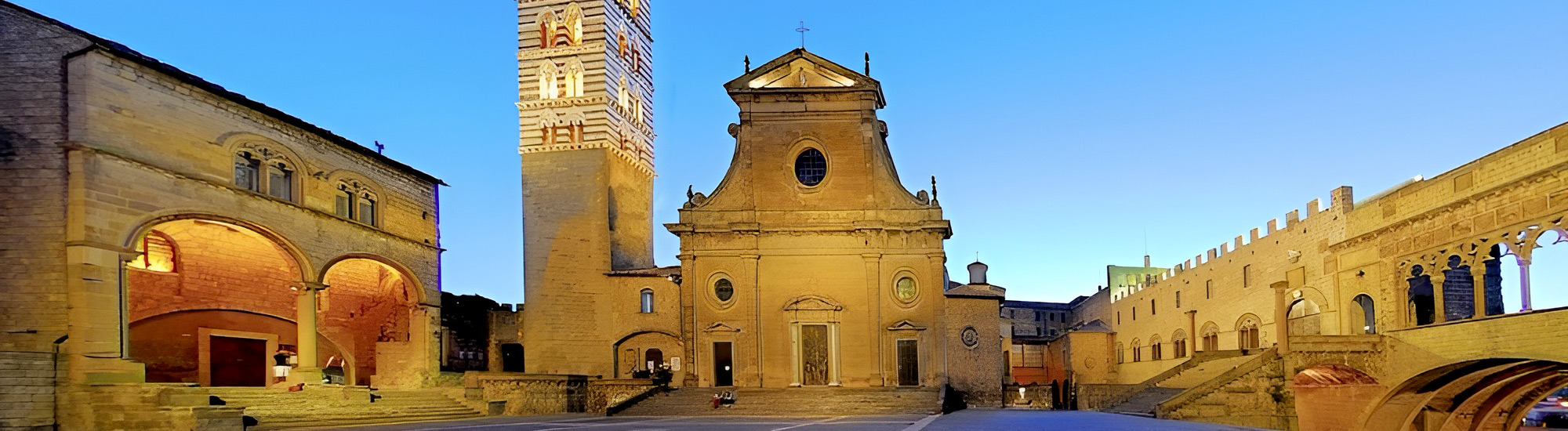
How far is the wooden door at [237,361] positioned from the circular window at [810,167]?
16851 mm

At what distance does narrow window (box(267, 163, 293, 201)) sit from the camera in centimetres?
2756

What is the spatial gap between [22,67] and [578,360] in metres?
19.1

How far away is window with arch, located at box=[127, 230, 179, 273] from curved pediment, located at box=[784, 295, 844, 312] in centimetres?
1726

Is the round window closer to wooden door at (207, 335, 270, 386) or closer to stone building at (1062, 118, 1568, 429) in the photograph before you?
stone building at (1062, 118, 1568, 429)

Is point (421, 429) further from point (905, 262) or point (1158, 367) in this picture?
point (1158, 367)

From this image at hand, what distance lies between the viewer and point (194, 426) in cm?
2136

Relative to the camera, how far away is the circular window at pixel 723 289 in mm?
35531

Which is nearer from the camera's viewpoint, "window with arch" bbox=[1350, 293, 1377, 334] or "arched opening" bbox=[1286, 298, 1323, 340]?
"window with arch" bbox=[1350, 293, 1377, 334]

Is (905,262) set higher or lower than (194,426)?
higher

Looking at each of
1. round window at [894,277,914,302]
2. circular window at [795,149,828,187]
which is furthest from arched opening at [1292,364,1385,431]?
circular window at [795,149,828,187]

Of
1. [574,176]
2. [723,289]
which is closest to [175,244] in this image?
[574,176]

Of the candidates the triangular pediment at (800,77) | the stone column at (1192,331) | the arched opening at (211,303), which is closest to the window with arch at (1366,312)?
the stone column at (1192,331)

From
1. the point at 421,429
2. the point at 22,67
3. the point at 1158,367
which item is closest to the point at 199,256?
the point at 22,67

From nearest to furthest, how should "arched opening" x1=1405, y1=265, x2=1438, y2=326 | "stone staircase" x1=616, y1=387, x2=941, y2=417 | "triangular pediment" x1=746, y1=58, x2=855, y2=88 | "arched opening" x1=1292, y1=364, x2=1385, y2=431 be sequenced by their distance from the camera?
"arched opening" x1=1292, y1=364, x2=1385, y2=431
"arched opening" x1=1405, y1=265, x2=1438, y2=326
"stone staircase" x1=616, y1=387, x2=941, y2=417
"triangular pediment" x1=746, y1=58, x2=855, y2=88
